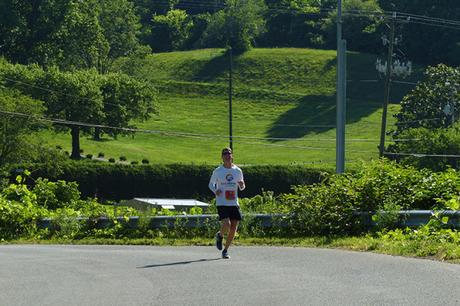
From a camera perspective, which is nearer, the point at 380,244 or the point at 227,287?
the point at 227,287

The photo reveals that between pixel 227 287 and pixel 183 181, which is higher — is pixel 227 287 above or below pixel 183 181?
above

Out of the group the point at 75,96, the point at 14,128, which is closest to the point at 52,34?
the point at 75,96

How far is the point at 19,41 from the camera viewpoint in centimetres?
10325

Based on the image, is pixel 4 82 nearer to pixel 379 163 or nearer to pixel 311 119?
pixel 311 119

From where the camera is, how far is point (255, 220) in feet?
67.4

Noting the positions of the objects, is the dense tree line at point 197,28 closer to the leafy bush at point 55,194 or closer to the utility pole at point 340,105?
the utility pole at point 340,105

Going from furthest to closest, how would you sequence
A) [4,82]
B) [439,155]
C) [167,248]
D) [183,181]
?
1. [4,82]
2. [183,181]
3. [439,155]
4. [167,248]

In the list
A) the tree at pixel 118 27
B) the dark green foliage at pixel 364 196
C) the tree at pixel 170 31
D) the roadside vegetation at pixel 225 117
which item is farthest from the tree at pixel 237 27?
the dark green foliage at pixel 364 196

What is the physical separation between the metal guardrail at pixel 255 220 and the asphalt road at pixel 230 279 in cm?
215

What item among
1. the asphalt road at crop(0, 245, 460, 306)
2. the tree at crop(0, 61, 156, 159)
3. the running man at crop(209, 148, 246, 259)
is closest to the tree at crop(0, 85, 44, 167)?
the tree at crop(0, 61, 156, 159)

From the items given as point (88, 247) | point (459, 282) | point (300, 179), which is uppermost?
point (459, 282)

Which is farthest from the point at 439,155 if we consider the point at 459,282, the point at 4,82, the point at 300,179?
the point at 459,282

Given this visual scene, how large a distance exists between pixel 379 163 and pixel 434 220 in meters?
3.35

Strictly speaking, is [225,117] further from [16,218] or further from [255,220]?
[255,220]
